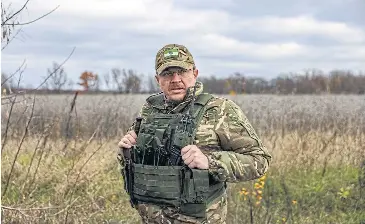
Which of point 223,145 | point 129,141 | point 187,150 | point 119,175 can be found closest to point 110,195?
point 119,175

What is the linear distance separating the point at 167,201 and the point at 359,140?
6.47 meters

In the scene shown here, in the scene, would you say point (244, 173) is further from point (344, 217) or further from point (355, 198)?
point (355, 198)

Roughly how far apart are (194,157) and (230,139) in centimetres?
28

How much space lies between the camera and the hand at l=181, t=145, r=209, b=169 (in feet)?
9.64

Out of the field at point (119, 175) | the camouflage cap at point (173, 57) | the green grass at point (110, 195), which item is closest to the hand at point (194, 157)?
the camouflage cap at point (173, 57)

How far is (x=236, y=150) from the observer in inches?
123

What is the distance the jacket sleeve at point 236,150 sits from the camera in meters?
3.01

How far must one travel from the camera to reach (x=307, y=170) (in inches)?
333

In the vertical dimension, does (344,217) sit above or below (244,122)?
below

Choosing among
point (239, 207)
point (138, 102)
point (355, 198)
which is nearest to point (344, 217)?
point (355, 198)

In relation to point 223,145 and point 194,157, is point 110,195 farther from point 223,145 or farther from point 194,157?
point 194,157

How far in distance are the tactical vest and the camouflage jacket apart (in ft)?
0.18

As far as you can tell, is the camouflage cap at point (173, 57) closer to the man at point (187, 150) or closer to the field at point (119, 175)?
the man at point (187, 150)

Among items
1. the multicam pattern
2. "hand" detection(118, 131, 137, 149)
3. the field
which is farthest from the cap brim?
the field
